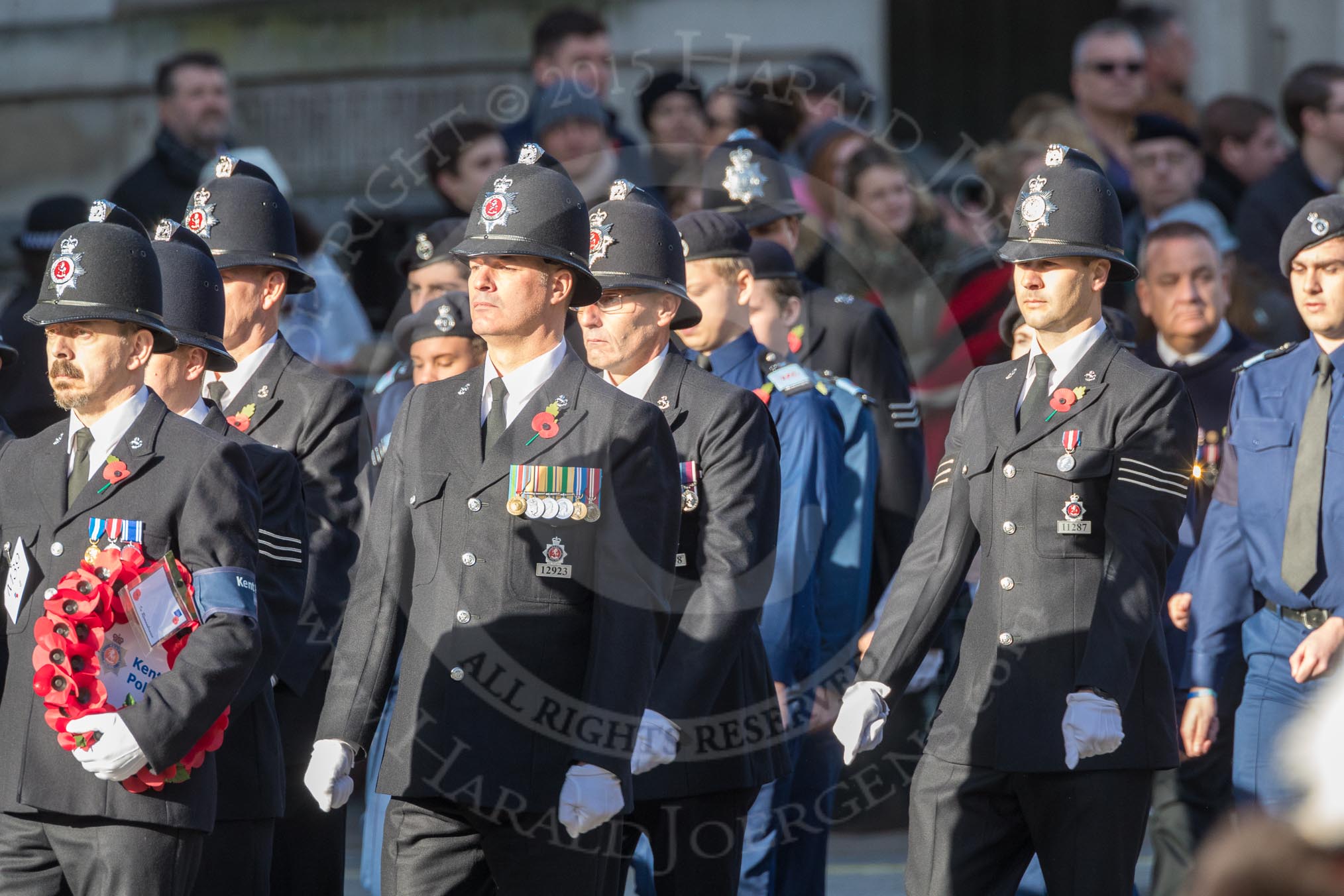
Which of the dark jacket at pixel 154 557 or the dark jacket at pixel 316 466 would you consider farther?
the dark jacket at pixel 316 466

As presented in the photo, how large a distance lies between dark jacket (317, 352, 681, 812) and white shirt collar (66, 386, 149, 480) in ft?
1.84

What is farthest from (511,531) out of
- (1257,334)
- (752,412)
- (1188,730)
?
(1257,334)

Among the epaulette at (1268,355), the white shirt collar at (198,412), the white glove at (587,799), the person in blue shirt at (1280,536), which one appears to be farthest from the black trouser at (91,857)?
the epaulette at (1268,355)

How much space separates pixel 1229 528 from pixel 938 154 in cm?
566

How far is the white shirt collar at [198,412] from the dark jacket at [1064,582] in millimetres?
1746

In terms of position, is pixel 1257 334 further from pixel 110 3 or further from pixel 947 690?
pixel 110 3

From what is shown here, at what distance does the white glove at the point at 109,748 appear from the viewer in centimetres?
417

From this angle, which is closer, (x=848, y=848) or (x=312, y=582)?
(x=312, y=582)

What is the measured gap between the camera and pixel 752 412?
5371mm

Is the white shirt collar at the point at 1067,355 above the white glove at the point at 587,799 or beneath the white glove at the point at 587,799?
above

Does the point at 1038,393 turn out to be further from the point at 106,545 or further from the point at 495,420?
the point at 106,545

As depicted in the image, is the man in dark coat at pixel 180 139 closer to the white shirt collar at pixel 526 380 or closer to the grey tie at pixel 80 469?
the grey tie at pixel 80 469

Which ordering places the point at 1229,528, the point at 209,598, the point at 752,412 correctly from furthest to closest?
the point at 1229,528 → the point at 752,412 → the point at 209,598

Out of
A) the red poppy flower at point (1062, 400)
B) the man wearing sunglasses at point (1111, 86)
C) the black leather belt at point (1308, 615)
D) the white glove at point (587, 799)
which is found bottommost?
the white glove at point (587, 799)
